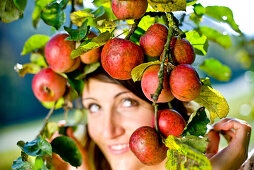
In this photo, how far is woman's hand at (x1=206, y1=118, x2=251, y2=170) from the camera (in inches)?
27.4

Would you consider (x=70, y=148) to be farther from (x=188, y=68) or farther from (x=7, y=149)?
(x=7, y=149)

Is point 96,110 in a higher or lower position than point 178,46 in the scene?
lower

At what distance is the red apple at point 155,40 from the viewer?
509 millimetres

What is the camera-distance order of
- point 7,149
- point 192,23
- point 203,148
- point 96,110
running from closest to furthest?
point 203,148, point 192,23, point 96,110, point 7,149

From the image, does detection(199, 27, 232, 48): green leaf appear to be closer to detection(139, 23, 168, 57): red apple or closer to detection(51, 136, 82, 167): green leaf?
detection(139, 23, 168, 57): red apple

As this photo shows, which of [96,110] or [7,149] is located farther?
[7,149]

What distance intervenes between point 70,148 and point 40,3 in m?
0.43

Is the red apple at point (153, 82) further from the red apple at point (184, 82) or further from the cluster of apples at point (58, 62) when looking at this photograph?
the cluster of apples at point (58, 62)

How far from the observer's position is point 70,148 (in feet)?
2.45

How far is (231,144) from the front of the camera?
759 mm

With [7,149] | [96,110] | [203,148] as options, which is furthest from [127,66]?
[7,149]

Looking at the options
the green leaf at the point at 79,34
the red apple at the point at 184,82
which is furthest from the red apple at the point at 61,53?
the red apple at the point at 184,82

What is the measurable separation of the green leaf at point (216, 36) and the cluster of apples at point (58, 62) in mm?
382

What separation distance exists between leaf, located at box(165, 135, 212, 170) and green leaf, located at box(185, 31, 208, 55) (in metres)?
0.28
